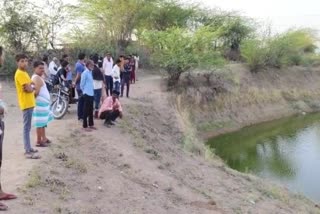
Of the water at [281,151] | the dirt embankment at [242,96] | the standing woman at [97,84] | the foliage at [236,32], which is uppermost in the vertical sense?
the foliage at [236,32]

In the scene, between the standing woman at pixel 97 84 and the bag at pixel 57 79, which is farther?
the bag at pixel 57 79

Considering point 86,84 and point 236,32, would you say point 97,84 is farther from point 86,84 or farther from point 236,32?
point 236,32

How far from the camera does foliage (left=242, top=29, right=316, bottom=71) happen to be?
31.7 m

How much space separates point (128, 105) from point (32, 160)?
805cm

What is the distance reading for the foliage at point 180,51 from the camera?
23.6 meters

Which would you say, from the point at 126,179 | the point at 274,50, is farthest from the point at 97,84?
the point at 274,50

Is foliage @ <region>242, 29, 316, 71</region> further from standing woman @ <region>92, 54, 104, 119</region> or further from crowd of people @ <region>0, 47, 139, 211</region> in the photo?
standing woman @ <region>92, 54, 104, 119</region>

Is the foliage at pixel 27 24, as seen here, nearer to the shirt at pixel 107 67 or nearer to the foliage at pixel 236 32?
the shirt at pixel 107 67

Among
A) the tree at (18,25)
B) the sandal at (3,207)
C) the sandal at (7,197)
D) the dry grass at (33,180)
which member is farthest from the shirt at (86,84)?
the tree at (18,25)

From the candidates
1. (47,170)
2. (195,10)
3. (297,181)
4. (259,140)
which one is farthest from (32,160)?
(195,10)

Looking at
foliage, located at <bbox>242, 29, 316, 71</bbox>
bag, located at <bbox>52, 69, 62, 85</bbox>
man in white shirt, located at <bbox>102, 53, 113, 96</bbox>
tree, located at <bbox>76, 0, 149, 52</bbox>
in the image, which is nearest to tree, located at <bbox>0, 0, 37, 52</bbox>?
tree, located at <bbox>76, 0, 149, 52</bbox>

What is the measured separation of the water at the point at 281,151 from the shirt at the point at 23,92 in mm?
8775

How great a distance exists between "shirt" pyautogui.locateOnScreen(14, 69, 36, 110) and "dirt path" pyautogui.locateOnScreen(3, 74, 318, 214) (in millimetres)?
1027

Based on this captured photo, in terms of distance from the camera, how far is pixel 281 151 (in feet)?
65.7
